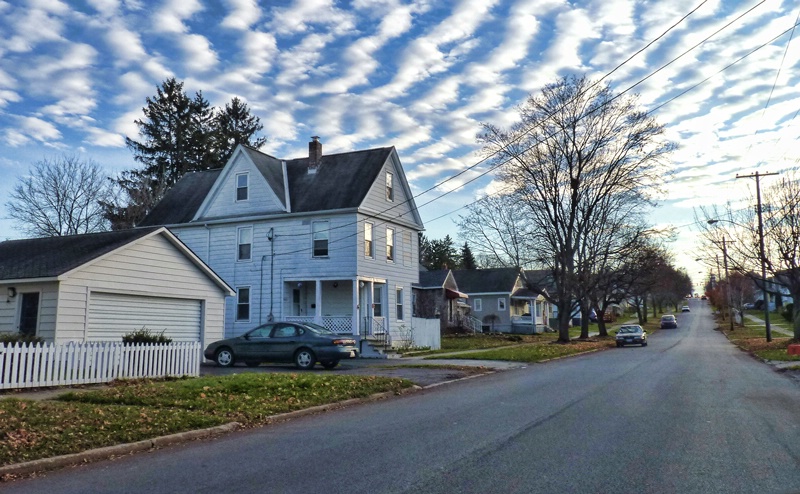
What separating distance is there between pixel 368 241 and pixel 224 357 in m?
10.3

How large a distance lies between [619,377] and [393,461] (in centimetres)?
1176

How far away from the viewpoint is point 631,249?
133 feet

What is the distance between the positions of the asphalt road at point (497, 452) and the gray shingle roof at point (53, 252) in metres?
9.77

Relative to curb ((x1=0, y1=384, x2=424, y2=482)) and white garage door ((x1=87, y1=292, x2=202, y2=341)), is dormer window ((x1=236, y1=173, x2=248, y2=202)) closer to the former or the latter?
white garage door ((x1=87, y1=292, x2=202, y2=341))

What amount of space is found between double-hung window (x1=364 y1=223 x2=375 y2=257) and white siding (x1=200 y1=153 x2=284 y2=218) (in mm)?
4018

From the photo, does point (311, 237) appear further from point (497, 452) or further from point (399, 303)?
point (497, 452)

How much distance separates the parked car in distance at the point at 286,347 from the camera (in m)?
19.7

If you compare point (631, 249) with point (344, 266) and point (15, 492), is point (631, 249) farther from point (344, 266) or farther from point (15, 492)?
point (15, 492)

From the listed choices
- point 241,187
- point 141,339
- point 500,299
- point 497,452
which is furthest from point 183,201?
point 500,299

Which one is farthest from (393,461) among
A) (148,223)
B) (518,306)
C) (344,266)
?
(518,306)

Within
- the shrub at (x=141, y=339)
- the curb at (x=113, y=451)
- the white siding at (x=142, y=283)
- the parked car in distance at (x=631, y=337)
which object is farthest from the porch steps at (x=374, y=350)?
the parked car in distance at (x=631, y=337)

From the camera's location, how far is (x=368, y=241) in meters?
29.3

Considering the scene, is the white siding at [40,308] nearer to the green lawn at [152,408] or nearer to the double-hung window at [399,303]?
the green lawn at [152,408]

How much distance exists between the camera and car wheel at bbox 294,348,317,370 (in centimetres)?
1983
